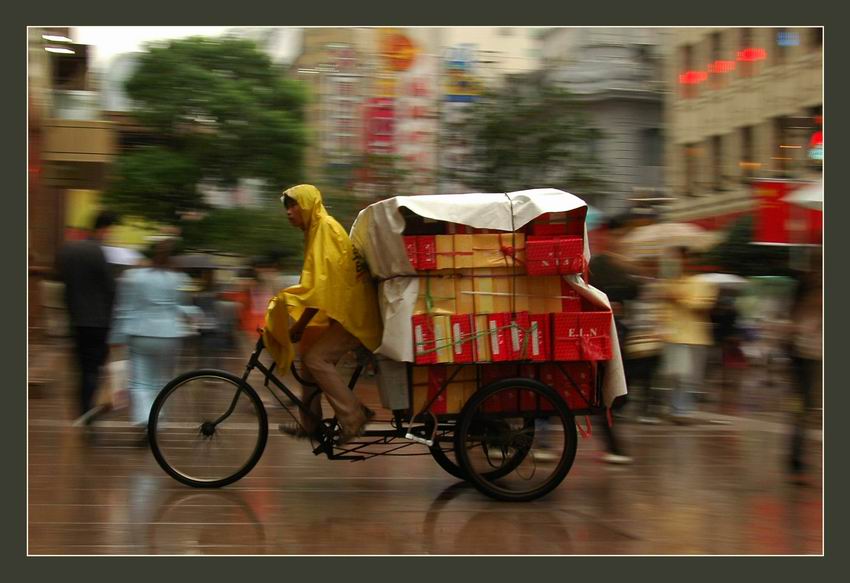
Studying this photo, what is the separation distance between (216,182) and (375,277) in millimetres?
Result: 15547

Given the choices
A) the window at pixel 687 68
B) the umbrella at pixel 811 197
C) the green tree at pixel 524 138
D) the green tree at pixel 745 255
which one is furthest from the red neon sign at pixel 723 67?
the umbrella at pixel 811 197

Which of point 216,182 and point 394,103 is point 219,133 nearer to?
point 216,182

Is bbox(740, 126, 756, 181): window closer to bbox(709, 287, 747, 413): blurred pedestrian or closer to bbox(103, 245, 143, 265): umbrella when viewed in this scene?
bbox(709, 287, 747, 413): blurred pedestrian

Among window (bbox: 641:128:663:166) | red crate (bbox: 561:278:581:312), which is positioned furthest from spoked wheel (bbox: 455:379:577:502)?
window (bbox: 641:128:663:166)

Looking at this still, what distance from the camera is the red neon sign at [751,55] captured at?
2191cm

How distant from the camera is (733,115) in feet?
81.0

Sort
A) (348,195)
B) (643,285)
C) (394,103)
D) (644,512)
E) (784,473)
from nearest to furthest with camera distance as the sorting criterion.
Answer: (644,512) → (784,473) → (643,285) → (348,195) → (394,103)

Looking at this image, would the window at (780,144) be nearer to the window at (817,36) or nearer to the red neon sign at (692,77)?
the red neon sign at (692,77)

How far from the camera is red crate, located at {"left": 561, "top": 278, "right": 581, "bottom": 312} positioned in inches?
291

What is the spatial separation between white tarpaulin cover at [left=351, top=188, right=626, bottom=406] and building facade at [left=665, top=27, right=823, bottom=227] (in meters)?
11.4

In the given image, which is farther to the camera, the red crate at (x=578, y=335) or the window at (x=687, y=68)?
the window at (x=687, y=68)

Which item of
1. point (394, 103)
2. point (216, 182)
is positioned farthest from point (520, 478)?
point (216, 182)

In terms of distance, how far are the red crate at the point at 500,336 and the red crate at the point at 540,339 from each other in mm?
147

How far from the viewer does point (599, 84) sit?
21.8 meters
